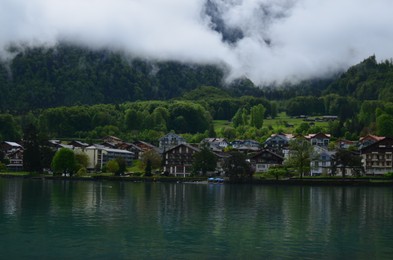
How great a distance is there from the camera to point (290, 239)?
27.8m

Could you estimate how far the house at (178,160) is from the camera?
369 feet

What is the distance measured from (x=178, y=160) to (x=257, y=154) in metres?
16.7

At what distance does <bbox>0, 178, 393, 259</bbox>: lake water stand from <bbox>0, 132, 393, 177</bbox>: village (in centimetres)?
5492

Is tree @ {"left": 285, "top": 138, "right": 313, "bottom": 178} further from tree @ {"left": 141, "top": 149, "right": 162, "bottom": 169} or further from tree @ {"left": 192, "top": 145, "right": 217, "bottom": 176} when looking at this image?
tree @ {"left": 141, "top": 149, "right": 162, "bottom": 169}

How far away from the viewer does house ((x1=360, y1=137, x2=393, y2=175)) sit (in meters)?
103

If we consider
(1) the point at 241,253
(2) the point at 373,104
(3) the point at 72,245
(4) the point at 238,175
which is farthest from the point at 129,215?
(2) the point at 373,104

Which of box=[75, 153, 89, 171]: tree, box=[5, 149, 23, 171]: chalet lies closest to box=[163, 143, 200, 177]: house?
box=[75, 153, 89, 171]: tree

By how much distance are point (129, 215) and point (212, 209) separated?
7741 mm

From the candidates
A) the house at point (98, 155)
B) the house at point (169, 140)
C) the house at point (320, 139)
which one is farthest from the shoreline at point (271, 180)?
the house at point (169, 140)

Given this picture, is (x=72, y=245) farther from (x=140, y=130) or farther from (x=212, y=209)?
(x=140, y=130)

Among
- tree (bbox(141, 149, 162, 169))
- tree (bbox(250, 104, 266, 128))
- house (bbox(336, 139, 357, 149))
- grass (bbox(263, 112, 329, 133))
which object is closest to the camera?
tree (bbox(141, 149, 162, 169))

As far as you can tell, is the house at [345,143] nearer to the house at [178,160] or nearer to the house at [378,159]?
the house at [378,159]

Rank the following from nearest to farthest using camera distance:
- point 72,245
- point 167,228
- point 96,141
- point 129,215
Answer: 1. point 72,245
2. point 167,228
3. point 129,215
4. point 96,141

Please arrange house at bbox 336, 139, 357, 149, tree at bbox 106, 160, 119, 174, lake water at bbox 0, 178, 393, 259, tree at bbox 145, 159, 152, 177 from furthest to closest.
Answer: house at bbox 336, 139, 357, 149, tree at bbox 106, 160, 119, 174, tree at bbox 145, 159, 152, 177, lake water at bbox 0, 178, 393, 259
